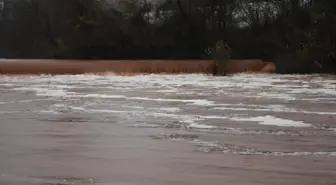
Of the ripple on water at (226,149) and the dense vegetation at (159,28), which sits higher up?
the dense vegetation at (159,28)

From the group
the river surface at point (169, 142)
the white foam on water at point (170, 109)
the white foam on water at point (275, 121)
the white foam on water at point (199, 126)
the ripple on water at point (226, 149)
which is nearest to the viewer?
the river surface at point (169, 142)

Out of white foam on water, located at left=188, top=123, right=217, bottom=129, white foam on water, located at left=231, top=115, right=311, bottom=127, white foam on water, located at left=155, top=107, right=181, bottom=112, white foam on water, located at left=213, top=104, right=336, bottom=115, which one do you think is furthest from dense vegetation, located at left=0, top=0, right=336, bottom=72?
white foam on water, located at left=188, top=123, right=217, bottom=129

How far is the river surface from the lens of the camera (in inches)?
183

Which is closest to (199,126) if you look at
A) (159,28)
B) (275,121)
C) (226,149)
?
(275,121)

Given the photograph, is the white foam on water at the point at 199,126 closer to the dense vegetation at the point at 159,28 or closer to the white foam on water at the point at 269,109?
the white foam on water at the point at 269,109

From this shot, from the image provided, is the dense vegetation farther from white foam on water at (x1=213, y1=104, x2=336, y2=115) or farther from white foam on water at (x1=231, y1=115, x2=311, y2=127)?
white foam on water at (x1=231, y1=115, x2=311, y2=127)

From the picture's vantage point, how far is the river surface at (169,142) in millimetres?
4652

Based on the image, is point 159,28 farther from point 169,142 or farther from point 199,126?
point 169,142

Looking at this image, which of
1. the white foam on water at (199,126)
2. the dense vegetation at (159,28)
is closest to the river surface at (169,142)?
the white foam on water at (199,126)

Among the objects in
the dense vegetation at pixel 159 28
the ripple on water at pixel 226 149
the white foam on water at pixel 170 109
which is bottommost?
the white foam on water at pixel 170 109

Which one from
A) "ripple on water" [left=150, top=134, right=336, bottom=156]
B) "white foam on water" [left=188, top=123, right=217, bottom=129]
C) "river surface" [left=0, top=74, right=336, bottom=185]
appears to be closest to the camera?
"river surface" [left=0, top=74, right=336, bottom=185]

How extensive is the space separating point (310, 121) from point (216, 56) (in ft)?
49.0

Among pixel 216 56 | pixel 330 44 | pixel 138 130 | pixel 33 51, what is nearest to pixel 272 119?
pixel 138 130

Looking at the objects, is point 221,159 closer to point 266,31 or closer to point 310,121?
point 310,121
